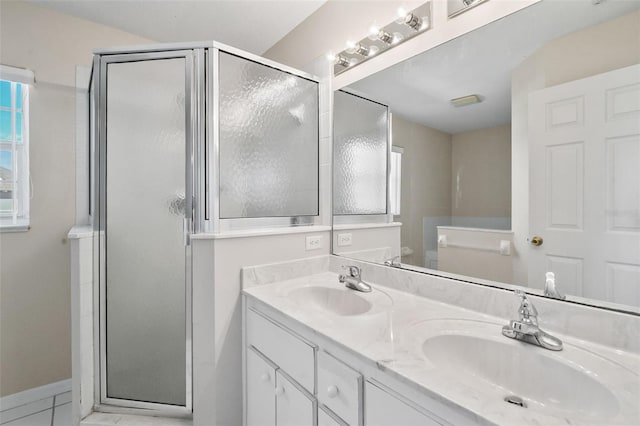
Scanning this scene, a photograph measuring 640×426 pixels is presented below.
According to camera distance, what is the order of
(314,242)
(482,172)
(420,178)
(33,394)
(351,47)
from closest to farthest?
1. (482,172)
2. (420,178)
3. (351,47)
4. (314,242)
5. (33,394)

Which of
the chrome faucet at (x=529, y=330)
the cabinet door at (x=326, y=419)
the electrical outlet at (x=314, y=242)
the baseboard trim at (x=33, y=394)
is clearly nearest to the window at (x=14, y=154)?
the baseboard trim at (x=33, y=394)

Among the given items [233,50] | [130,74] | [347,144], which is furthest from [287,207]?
[130,74]

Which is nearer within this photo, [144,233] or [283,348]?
[283,348]

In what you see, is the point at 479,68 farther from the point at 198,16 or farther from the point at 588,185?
the point at 198,16

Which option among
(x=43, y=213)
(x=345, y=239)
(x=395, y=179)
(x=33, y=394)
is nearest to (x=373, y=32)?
(x=395, y=179)

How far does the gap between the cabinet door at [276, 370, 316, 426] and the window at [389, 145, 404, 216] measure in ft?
3.04

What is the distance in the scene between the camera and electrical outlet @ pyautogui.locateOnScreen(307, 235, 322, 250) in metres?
1.74

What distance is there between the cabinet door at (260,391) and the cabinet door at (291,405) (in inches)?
1.9

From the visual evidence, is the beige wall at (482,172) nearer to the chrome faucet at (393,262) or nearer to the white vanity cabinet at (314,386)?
the chrome faucet at (393,262)

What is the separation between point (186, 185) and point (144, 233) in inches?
13.9

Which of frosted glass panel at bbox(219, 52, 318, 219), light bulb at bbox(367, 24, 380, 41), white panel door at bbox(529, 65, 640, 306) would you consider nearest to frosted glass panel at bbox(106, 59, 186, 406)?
frosted glass panel at bbox(219, 52, 318, 219)

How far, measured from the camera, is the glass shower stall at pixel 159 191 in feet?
4.90

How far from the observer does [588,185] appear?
898mm

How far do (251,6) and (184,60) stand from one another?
2.32 feet
